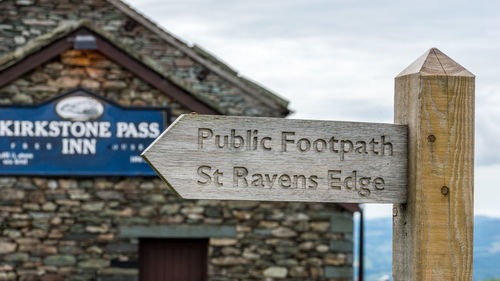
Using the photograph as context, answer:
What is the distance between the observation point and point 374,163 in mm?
3643

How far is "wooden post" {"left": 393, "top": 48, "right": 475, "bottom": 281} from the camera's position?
11.8 ft

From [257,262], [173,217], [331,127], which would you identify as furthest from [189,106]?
[331,127]

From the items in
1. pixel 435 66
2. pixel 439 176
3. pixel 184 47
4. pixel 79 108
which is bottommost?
pixel 439 176

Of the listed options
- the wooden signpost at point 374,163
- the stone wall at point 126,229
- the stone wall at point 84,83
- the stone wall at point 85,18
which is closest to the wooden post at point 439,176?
the wooden signpost at point 374,163

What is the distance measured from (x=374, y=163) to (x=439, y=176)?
0.99 feet

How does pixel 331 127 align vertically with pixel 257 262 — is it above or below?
above

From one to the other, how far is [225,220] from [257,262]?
784mm

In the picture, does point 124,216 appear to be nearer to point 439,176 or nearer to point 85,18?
point 85,18

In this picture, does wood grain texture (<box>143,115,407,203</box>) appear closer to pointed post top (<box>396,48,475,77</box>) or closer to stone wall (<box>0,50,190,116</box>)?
pointed post top (<box>396,48,475,77</box>)

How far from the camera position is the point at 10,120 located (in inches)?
455

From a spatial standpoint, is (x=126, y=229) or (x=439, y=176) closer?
(x=439, y=176)

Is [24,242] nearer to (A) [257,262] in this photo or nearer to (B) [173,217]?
(B) [173,217]

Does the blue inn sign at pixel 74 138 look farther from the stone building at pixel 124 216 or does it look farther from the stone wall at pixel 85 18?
the stone wall at pixel 85 18

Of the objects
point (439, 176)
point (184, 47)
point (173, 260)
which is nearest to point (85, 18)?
point (184, 47)
